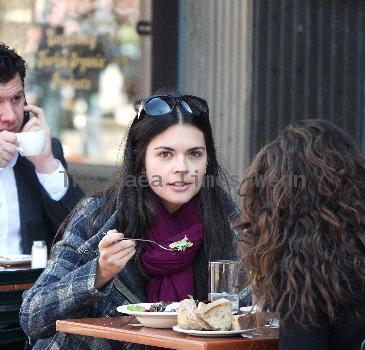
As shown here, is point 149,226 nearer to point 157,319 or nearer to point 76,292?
point 76,292

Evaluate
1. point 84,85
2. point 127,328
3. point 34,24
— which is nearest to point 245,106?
point 84,85

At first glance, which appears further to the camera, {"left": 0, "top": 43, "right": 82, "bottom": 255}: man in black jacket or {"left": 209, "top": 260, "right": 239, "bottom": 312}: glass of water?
{"left": 0, "top": 43, "right": 82, "bottom": 255}: man in black jacket

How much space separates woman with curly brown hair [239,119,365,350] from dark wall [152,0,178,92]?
12.8 ft

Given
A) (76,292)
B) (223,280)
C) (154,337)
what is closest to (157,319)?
(154,337)

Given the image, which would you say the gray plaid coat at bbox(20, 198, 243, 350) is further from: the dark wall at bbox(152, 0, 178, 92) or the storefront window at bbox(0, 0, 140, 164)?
the storefront window at bbox(0, 0, 140, 164)

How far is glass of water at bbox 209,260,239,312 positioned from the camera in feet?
12.8

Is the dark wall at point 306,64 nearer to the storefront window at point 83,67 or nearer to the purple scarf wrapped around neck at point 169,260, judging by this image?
the storefront window at point 83,67

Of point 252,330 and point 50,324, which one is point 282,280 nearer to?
point 252,330

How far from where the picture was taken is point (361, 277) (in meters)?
3.23

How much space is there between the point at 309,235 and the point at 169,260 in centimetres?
104

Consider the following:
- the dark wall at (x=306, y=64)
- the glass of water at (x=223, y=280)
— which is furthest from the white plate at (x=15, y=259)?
the dark wall at (x=306, y=64)

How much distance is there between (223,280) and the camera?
3906 mm

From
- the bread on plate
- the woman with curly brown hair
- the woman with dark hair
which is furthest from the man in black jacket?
the woman with curly brown hair

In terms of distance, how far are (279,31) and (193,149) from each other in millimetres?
2784
